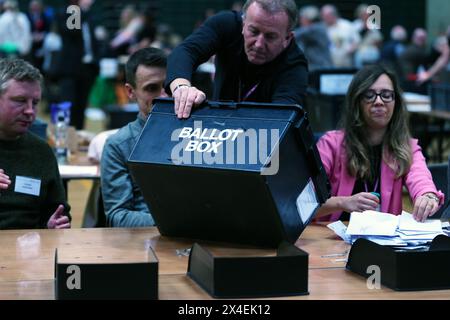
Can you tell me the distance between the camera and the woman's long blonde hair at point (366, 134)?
350cm

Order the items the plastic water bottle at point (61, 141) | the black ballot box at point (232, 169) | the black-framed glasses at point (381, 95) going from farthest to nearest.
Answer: the plastic water bottle at point (61, 141)
the black-framed glasses at point (381, 95)
the black ballot box at point (232, 169)

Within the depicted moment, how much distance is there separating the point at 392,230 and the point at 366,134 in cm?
89

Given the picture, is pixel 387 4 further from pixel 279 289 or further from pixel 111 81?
pixel 279 289

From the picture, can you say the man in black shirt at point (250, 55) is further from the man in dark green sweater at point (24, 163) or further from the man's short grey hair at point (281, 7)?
the man in dark green sweater at point (24, 163)

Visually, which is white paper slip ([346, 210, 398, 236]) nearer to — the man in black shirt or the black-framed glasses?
the man in black shirt

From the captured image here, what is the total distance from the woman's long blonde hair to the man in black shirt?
31cm

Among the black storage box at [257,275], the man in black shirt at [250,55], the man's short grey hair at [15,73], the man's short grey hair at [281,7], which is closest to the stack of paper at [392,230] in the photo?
the black storage box at [257,275]

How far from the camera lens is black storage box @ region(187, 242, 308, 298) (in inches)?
90.3

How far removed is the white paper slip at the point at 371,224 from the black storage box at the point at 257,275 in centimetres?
53

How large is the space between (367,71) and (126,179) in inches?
42.8

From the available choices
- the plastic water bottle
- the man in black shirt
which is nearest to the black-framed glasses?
the man in black shirt

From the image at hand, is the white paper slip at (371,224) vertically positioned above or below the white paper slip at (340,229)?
above

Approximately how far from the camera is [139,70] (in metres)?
3.54

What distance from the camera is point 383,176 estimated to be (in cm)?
351
